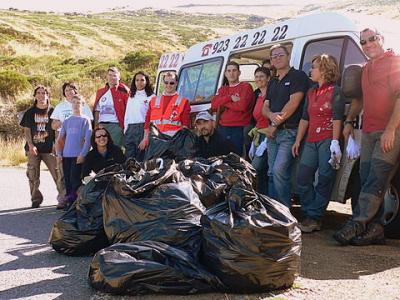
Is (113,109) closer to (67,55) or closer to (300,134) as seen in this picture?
(300,134)

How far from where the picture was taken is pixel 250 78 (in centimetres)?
870

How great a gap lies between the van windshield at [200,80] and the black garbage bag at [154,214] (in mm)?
3432

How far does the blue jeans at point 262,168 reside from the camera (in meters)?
6.24

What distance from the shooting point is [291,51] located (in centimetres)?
646

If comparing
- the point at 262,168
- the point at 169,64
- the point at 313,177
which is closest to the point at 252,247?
the point at 313,177

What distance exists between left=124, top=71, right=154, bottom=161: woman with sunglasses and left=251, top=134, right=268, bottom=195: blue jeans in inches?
72.0

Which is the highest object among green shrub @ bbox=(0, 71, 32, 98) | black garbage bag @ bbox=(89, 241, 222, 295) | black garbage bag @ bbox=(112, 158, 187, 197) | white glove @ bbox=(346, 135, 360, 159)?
white glove @ bbox=(346, 135, 360, 159)

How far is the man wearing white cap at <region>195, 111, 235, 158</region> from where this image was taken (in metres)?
6.46

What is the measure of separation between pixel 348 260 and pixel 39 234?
131 inches

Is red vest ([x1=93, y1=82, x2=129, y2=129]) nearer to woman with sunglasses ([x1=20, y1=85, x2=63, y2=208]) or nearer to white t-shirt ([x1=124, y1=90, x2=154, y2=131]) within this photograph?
white t-shirt ([x1=124, y1=90, x2=154, y2=131])

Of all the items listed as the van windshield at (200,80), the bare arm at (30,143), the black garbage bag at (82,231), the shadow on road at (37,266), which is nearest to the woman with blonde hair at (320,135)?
the black garbage bag at (82,231)

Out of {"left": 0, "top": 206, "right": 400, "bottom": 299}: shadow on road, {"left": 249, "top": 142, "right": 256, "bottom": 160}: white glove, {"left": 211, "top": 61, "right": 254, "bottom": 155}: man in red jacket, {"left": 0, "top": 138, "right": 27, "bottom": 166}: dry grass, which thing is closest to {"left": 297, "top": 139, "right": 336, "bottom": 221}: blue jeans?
{"left": 0, "top": 206, "right": 400, "bottom": 299}: shadow on road

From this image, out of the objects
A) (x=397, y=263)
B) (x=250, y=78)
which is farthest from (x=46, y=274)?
(x=250, y=78)

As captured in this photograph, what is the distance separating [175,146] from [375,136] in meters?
2.34
